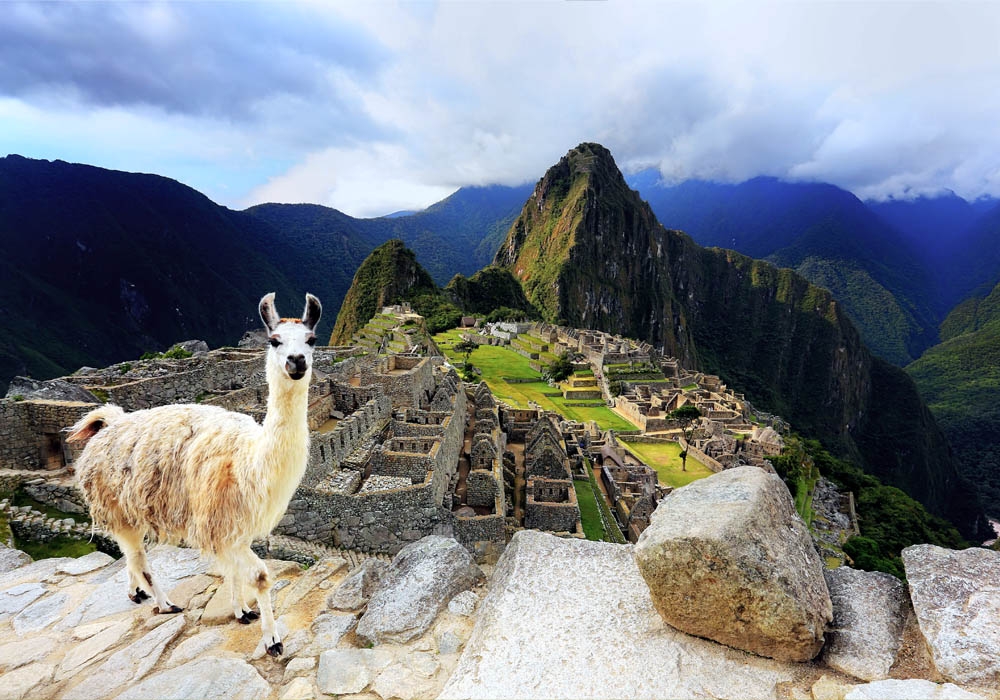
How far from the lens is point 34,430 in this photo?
7730mm

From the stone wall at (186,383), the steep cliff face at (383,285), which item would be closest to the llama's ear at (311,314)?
the stone wall at (186,383)

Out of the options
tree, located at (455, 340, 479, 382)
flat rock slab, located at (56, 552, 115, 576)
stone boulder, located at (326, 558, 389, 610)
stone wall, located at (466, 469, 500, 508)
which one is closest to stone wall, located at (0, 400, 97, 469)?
flat rock slab, located at (56, 552, 115, 576)

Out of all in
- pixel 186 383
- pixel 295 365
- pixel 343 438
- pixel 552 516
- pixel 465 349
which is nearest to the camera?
pixel 295 365

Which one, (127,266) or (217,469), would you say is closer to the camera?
(217,469)

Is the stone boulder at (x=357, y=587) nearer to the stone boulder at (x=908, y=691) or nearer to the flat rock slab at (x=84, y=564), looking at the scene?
the flat rock slab at (x=84, y=564)

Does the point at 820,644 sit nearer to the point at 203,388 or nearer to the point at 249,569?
the point at 249,569

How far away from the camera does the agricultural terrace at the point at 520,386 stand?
35.0 metres

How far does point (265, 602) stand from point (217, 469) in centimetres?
94

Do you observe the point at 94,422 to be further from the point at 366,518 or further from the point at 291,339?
the point at 366,518

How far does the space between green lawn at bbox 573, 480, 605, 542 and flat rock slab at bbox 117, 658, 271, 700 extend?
10.7 meters

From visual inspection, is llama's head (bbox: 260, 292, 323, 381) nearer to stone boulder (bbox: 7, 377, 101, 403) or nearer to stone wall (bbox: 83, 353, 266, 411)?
stone boulder (bbox: 7, 377, 101, 403)

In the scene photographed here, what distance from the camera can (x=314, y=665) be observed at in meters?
3.02

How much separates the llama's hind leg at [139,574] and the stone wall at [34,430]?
562 cm

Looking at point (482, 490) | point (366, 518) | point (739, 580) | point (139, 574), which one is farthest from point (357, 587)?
point (482, 490)
